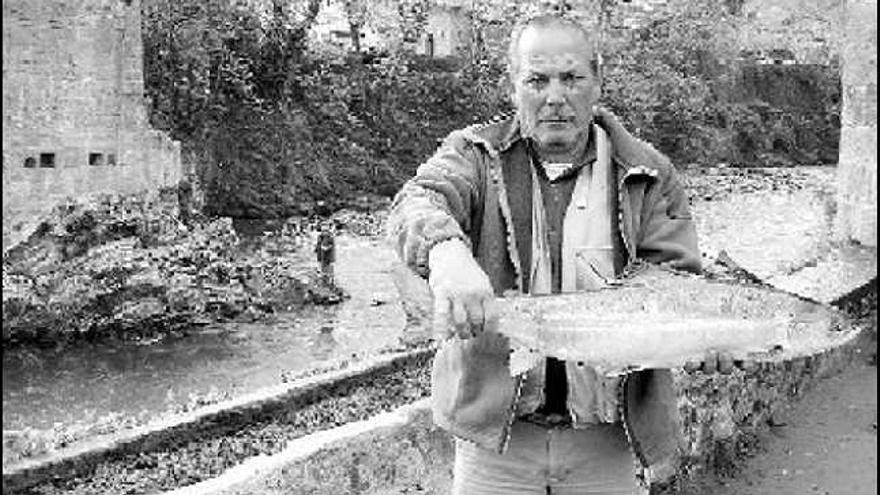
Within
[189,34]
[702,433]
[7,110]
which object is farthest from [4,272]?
[702,433]

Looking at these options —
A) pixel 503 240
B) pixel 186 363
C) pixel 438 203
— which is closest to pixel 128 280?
pixel 186 363

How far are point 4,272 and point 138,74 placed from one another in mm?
5016

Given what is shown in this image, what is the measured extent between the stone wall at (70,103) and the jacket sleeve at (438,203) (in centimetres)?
1851

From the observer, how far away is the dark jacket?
2.92 meters

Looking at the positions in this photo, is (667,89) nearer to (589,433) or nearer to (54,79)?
(54,79)

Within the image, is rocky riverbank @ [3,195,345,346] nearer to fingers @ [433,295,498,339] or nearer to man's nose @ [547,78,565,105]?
man's nose @ [547,78,565,105]

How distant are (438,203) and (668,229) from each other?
612mm

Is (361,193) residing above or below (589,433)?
below

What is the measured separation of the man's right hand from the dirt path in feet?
10.00

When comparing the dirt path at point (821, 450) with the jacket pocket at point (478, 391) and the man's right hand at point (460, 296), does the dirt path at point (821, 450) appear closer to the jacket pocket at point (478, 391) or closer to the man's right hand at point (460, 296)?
the jacket pocket at point (478, 391)

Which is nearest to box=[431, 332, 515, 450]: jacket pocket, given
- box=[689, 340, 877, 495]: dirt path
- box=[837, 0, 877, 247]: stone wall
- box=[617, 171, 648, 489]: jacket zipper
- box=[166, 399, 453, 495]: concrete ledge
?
box=[617, 171, 648, 489]: jacket zipper

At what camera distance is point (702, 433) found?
5.46m

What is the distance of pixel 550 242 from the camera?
9.84ft

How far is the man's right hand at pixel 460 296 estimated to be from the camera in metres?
2.50
